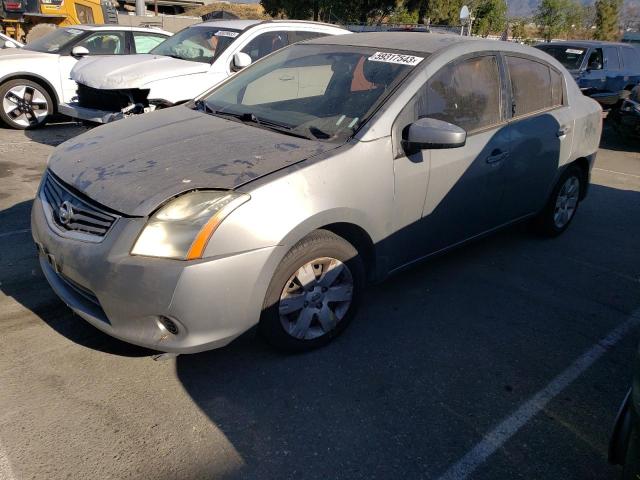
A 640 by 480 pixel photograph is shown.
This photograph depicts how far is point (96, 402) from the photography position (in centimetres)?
264

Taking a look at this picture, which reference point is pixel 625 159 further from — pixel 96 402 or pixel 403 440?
pixel 96 402

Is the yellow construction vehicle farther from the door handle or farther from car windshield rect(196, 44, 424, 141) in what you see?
the door handle

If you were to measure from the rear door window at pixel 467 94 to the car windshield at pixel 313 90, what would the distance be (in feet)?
0.76

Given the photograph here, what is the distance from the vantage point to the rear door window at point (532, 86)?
13.3 ft

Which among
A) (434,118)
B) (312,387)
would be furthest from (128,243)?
(434,118)

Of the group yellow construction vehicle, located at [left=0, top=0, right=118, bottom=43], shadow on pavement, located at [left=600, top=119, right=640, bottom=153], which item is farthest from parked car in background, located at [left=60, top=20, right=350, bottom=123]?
yellow construction vehicle, located at [left=0, top=0, right=118, bottom=43]

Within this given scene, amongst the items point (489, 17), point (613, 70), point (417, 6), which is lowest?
point (613, 70)

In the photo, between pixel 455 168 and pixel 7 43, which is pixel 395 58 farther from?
pixel 7 43

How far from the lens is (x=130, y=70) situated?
653 centimetres

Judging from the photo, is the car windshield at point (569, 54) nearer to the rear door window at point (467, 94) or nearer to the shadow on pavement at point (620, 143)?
the shadow on pavement at point (620, 143)

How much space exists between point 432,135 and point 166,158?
4.85 feet

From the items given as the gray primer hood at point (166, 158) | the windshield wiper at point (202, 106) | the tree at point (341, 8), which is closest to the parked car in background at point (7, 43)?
the windshield wiper at point (202, 106)

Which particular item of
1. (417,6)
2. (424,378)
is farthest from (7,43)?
(417,6)

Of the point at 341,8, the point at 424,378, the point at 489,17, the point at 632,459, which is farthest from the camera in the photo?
the point at 489,17
